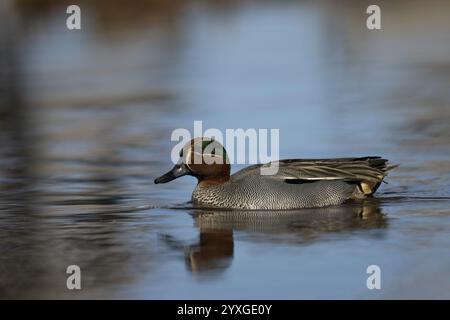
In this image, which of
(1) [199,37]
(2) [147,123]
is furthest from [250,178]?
(1) [199,37]

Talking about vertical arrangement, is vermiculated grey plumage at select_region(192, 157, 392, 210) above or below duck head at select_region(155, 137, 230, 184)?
below

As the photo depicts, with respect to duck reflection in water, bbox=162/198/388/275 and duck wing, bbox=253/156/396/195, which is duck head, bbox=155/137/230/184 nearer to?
duck wing, bbox=253/156/396/195

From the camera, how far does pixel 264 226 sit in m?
9.91

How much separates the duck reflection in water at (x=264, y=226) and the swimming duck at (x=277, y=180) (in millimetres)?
97

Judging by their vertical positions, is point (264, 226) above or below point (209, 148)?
below

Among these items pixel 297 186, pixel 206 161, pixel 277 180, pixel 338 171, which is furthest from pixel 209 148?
pixel 338 171

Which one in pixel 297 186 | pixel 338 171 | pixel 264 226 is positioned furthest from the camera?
pixel 338 171

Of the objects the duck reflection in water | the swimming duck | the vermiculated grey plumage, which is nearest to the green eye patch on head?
the swimming duck

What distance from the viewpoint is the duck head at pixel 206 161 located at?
10820 mm

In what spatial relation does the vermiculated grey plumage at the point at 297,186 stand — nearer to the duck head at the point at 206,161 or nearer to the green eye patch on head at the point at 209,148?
the duck head at the point at 206,161

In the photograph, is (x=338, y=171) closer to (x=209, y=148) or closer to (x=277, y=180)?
(x=277, y=180)

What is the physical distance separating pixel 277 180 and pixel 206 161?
615mm

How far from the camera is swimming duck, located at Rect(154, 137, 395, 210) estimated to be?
34.7ft

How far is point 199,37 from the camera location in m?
22.1
